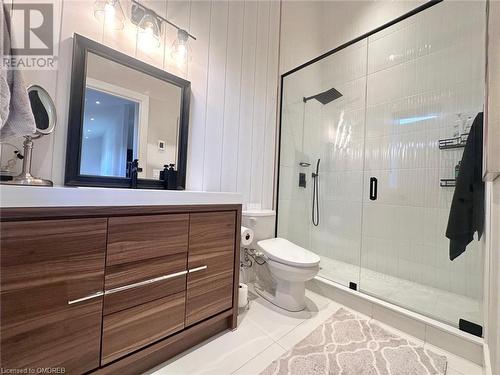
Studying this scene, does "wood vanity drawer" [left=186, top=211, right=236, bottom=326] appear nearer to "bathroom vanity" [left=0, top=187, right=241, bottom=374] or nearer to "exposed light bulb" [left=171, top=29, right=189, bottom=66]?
"bathroom vanity" [left=0, top=187, right=241, bottom=374]

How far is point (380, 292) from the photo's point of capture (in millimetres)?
1699

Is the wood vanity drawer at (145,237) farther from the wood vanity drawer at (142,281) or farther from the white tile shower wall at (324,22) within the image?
the white tile shower wall at (324,22)

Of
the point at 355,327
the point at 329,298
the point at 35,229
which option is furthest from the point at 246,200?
the point at 35,229

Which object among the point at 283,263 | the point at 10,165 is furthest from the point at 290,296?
the point at 10,165

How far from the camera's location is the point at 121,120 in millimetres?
1323

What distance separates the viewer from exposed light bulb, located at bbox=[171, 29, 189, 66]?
150 cm

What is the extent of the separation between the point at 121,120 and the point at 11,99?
0.52 meters

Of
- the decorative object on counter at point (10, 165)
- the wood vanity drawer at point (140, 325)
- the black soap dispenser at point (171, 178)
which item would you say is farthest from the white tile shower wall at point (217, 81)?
the wood vanity drawer at point (140, 325)

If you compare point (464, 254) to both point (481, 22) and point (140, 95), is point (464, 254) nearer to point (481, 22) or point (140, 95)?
point (481, 22)

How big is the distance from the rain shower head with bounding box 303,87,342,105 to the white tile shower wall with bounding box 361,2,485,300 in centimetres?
33

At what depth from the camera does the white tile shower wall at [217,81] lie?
1.13 m

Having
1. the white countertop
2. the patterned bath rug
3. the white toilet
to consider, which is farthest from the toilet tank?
the patterned bath rug

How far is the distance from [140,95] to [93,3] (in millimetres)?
503

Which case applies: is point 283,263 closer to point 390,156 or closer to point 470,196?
point 470,196
